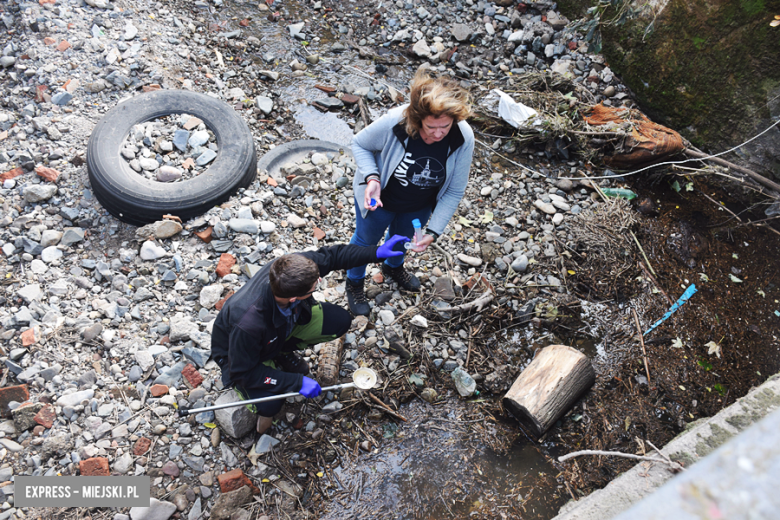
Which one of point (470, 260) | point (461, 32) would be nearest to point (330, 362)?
point (470, 260)

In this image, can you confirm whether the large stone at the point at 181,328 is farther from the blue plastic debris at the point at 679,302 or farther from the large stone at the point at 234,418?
the blue plastic debris at the point at 679,302

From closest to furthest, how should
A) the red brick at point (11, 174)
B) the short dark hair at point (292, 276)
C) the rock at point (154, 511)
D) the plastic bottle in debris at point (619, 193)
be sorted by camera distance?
the short dark hair at point (292, 276), the rock at point (154, 511), the red brick at point (11, 174), the plastic bottle in debris at point (619, 193)

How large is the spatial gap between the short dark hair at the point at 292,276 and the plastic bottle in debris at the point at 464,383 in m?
1.47

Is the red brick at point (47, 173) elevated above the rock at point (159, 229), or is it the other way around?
the rock at point (159, 229)

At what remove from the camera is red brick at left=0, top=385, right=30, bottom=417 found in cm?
257

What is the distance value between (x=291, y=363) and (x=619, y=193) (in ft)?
11.9

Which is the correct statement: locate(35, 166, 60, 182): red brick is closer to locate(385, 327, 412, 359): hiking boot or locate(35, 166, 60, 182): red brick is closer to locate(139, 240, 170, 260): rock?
locate(139, 240, 170, 260): rock

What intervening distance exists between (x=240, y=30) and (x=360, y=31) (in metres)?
1.59

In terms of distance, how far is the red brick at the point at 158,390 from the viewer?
274 centimetres

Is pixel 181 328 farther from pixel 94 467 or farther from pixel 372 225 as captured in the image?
pixel 372 225

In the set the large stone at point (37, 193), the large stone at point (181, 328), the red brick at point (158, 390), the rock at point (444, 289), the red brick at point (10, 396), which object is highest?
the rock at point (444, 289)

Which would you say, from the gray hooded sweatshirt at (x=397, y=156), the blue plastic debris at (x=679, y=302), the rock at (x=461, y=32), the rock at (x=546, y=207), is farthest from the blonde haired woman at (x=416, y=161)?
the rock at (x=461, y=32)

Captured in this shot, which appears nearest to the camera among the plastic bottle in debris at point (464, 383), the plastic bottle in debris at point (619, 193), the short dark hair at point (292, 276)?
the short dark hair at point (292, 276)

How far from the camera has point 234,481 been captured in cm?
Result: 249
